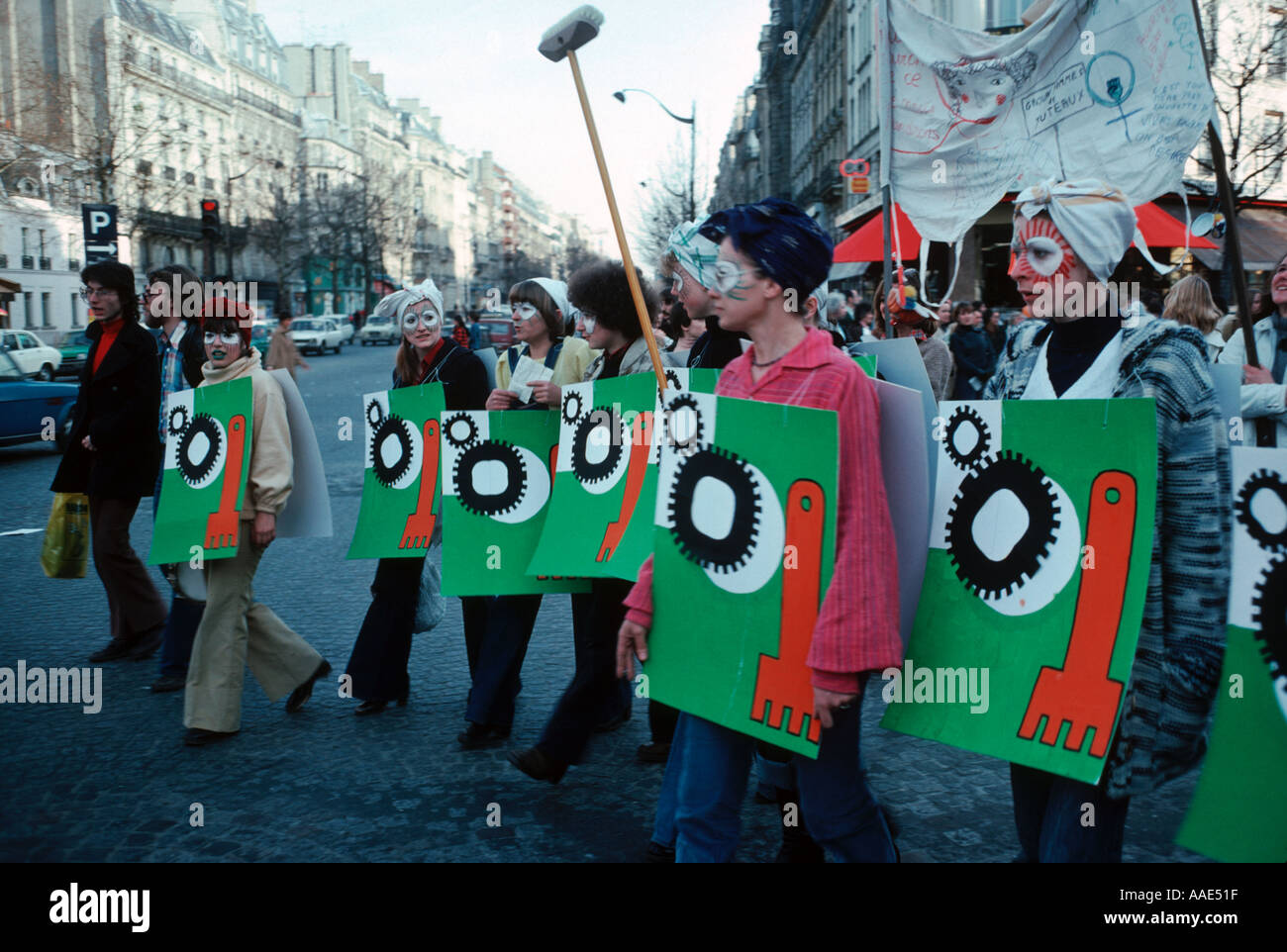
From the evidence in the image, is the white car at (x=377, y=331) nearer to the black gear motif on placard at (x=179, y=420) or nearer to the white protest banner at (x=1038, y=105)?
the black gear motif on placard at (x=179, y=420)

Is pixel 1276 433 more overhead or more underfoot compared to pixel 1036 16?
more underfoot

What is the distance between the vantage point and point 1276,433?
436cm

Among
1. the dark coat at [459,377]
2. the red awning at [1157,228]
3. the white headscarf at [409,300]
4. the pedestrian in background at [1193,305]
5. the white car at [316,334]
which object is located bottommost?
the dark coat at [459,377]

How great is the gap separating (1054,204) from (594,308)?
77.2 inches

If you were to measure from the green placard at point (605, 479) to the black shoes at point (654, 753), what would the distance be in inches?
33.0

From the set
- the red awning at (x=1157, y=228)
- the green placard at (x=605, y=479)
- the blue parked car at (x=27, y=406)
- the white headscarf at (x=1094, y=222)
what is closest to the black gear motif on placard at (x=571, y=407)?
the green placard at (x=605, y=479)

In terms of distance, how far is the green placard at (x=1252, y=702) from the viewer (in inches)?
83.2

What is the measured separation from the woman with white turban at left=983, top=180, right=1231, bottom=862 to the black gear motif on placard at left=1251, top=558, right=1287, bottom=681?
0.13 m

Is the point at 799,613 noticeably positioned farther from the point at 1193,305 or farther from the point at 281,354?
the point at 1193,305

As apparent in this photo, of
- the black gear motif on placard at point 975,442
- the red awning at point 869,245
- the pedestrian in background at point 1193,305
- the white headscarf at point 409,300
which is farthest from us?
the red awning at point 869,245
